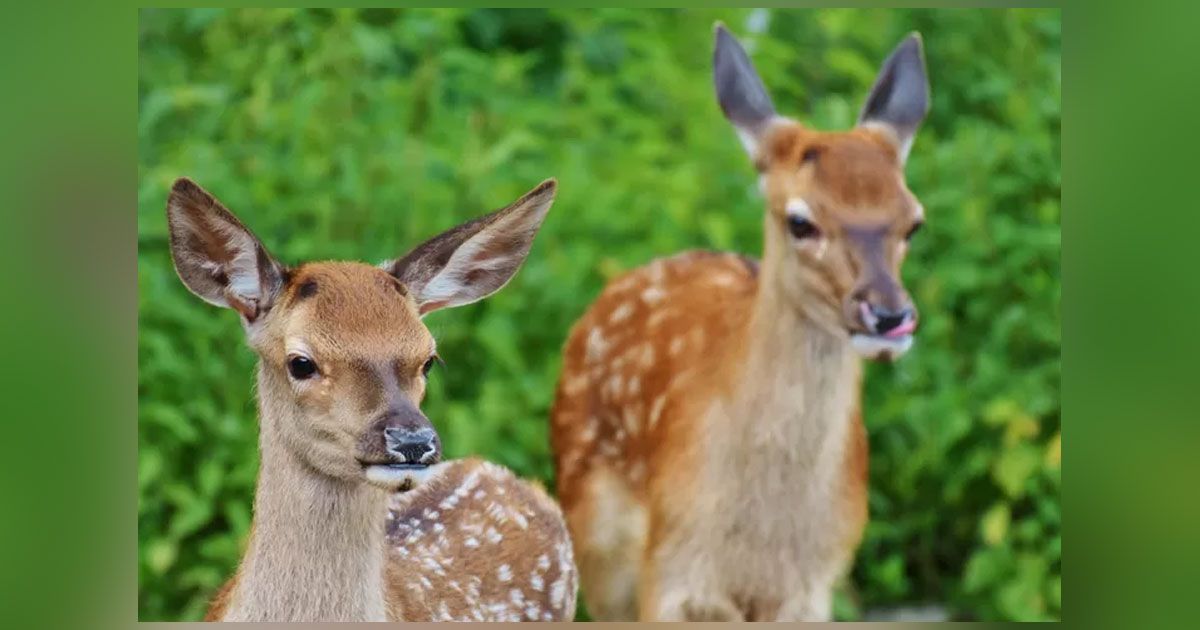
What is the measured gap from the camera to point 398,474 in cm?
347

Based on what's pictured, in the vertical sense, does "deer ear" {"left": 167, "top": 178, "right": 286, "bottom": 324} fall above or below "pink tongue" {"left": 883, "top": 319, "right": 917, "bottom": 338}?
above

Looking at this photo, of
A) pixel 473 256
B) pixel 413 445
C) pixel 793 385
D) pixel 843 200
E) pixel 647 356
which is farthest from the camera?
pixel 647 356

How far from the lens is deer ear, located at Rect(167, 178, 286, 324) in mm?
3672

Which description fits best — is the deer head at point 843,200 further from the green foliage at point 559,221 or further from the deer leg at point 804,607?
the green foliage at point 559,221

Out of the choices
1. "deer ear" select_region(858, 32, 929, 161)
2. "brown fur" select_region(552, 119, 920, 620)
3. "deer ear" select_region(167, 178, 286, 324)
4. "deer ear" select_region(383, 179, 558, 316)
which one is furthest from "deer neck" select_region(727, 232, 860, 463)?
"deer ear" select_region(167, 178, 286, 324)

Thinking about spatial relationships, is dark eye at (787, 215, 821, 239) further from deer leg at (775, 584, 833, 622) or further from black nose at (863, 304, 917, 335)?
deer leg at (775, 584, 833, 622)

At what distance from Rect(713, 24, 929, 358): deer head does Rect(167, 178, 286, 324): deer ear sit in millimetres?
1239

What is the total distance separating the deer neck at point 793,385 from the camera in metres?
4.43

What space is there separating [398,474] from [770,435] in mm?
1246

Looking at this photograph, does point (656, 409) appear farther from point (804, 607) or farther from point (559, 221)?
point (559, 221)

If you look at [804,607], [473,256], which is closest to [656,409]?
[804,607]
